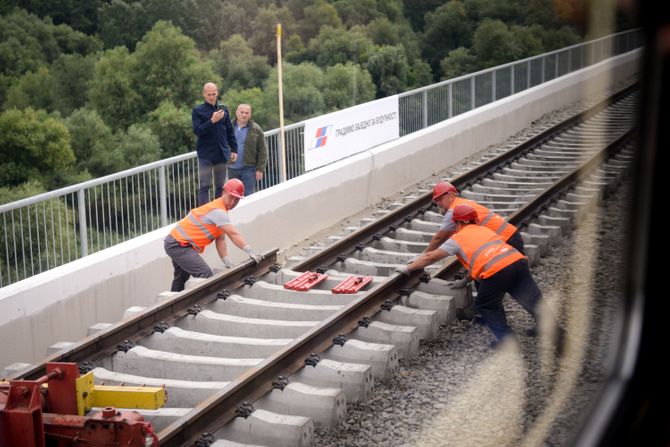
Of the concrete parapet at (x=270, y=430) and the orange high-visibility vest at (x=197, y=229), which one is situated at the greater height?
the orange high-visibility vest at (x=197, y=229)

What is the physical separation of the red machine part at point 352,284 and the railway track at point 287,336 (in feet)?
0.28

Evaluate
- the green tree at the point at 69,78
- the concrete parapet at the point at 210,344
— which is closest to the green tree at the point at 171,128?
the green tree at the point at 69,78

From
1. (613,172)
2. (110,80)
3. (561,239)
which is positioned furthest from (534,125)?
(110,80)

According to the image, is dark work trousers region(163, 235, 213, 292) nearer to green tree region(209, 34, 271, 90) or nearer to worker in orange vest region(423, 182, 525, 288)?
worker in orange vest region(423, 182, 525, 288)

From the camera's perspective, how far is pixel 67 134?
36.7 m

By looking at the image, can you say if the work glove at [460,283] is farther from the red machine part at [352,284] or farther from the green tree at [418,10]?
the green tree at [418,10]

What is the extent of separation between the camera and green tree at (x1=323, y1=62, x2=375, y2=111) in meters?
44.0

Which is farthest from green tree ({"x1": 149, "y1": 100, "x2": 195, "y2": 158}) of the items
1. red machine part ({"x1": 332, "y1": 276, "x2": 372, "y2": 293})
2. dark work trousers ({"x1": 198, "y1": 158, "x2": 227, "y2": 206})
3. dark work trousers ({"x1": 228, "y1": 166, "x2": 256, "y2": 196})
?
red machine part ({"x1": 332, "y1": 276, "x2": 372, "y2": 293})

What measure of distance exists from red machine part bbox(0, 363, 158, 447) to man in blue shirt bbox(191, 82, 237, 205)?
6.29 metres

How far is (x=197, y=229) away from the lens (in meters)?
9.21

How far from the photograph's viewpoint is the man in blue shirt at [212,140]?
11.5 meters

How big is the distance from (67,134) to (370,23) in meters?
21.8

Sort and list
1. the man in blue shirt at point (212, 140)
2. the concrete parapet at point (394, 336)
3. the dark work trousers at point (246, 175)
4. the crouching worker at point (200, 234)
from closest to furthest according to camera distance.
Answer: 1. the concrete parapet at point (394, 336)
2. the crouching worker at point (200, 234)
3. the man in blue shirt at point (212, 140)
4. the dark work trousers at point (246, 175)

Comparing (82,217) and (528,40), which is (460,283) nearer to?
(82,217)
